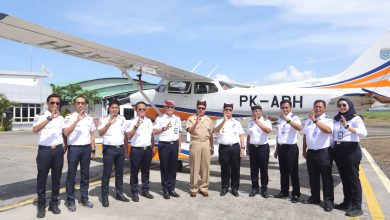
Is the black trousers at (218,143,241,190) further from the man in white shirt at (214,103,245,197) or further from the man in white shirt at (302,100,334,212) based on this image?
the man in white shirt at (302,100,334,212)

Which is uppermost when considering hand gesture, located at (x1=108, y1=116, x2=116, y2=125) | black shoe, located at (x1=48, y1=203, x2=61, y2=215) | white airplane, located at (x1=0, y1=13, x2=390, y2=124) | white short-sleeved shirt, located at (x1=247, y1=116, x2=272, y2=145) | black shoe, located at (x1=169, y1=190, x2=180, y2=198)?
white airplane, located at (x1=0, y1=13, x2=390, y2=124)

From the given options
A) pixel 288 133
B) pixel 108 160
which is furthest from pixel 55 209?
pixel 288 133

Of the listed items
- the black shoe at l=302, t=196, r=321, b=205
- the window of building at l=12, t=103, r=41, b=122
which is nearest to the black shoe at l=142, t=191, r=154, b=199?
the black shoe at l=302, t=196, r=321, b=205

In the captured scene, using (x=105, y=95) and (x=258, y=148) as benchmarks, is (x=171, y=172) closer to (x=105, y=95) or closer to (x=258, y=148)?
(x=258, y=148)

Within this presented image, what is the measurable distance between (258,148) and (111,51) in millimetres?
4076

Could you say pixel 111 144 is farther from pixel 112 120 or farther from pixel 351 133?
pixel 351 133

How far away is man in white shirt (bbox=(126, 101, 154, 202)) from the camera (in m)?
5.89

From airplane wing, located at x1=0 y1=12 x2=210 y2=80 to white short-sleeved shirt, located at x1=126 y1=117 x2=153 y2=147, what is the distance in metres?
2.21

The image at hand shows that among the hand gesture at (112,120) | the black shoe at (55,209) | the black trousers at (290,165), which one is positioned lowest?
the black shoe at (55,209)

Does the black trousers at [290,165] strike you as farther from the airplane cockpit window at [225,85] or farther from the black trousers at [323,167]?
the airplane cockpit window at [225,85]

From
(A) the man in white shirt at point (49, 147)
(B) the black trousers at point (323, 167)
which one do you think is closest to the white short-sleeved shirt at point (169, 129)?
(A) the man in white shirt at point (49, 147)

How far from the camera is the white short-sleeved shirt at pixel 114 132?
5.61 metres

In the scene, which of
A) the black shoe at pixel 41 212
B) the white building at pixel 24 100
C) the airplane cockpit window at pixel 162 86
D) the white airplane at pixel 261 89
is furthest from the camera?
the white building at pixel 24 100

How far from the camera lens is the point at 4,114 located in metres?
31.3
